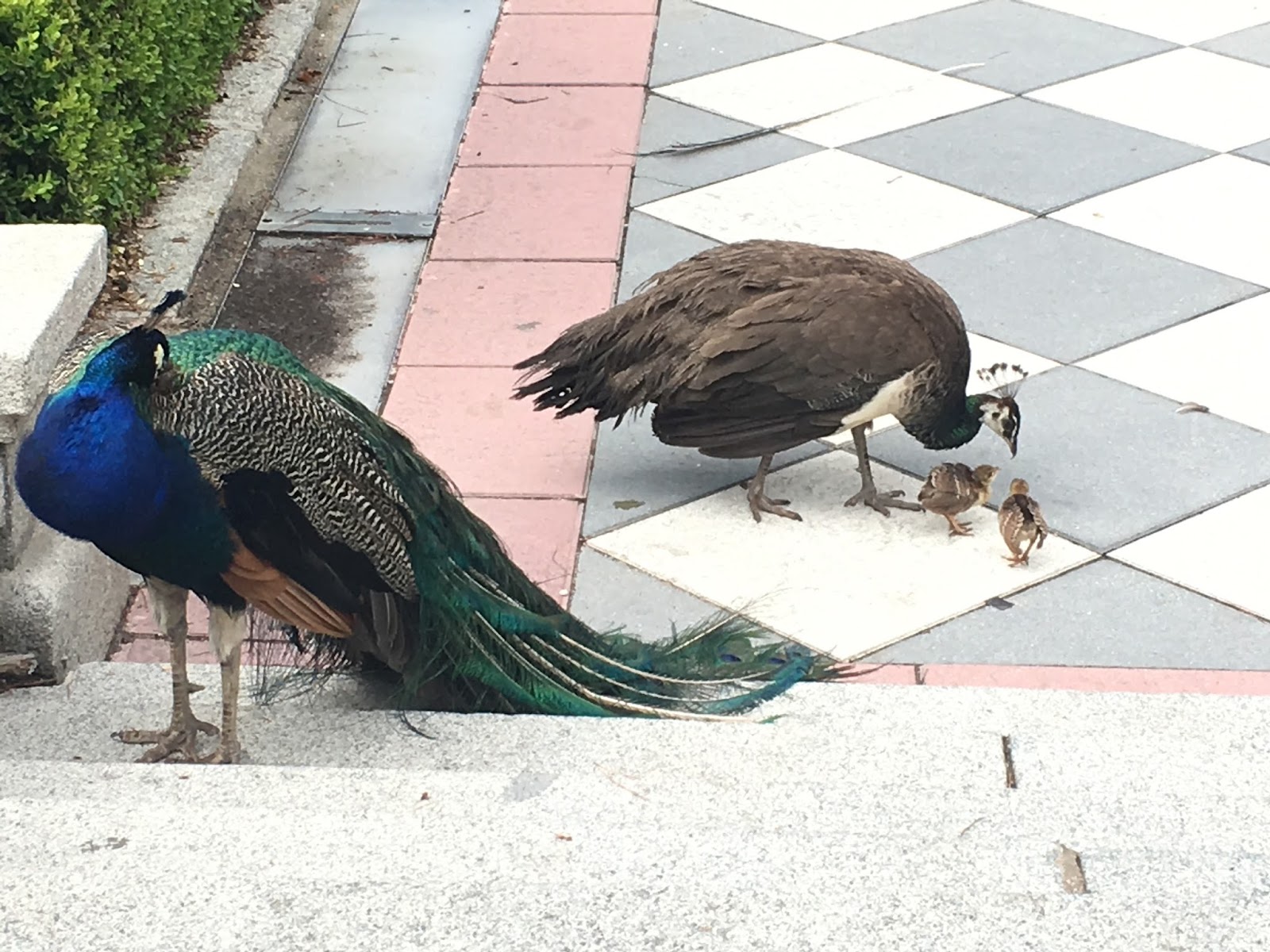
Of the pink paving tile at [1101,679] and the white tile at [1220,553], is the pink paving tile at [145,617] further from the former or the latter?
the white tile at [1220,553]

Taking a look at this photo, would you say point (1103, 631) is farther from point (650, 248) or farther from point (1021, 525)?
point (650, 248)

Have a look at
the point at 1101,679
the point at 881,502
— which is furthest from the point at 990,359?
the point at 1101,679

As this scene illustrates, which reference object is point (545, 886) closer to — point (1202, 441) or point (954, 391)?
point (954, 391)

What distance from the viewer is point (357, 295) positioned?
5.66 metres

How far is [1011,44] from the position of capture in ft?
24.1

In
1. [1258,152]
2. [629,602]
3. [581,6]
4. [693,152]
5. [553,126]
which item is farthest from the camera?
[581,6]

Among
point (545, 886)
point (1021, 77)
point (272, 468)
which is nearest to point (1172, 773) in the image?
point (545, 886)

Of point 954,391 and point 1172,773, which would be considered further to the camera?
point 954,391

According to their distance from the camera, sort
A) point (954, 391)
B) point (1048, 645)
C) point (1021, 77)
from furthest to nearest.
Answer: point (1021, 77)
point (954, 391)
point (1048, 645)

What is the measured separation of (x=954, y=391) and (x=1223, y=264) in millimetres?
1676

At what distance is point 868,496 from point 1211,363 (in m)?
1.24

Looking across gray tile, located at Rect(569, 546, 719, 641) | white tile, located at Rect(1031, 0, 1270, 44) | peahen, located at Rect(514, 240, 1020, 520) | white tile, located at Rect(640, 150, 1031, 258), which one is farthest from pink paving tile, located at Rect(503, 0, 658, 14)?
gray tile, located at Rect(569, 546, 719, 641)

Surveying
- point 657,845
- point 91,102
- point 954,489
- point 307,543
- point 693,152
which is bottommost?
point 693,152

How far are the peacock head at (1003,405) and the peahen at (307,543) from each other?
1054 mm
